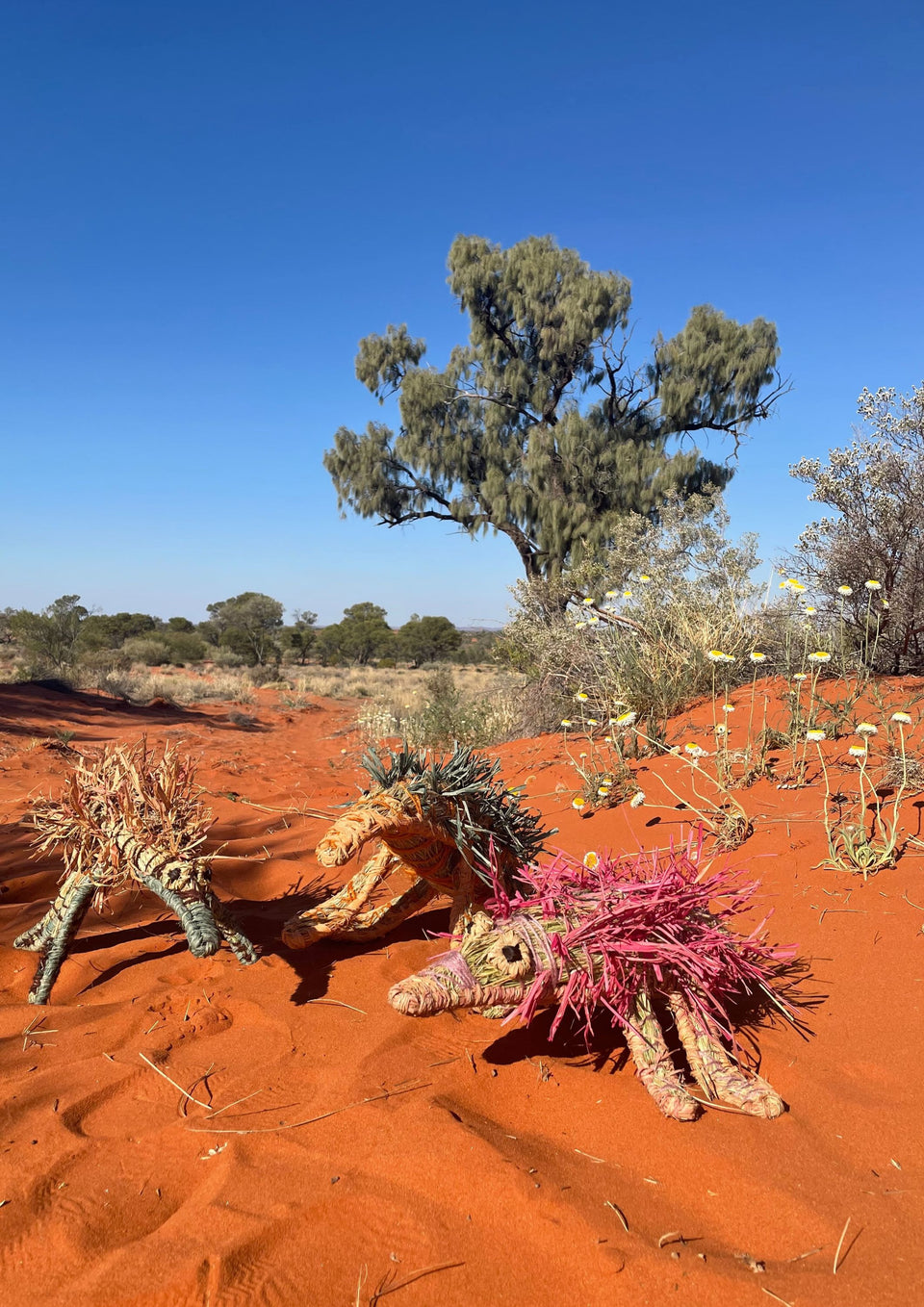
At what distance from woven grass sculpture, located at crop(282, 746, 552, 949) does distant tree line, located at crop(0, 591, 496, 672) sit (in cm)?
2491

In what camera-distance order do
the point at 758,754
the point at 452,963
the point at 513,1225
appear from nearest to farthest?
the point at 513,1225, the point at 452,963, the point at 758,754

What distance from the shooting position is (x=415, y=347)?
1862 cm

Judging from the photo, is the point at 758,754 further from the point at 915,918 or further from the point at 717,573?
the point at 717,573

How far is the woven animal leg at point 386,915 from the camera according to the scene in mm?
2758

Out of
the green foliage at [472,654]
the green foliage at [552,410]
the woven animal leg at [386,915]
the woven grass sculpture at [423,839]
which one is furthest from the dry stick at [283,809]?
the green foliage at [472,654]

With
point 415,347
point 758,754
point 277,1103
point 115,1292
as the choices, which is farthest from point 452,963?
point 415,347

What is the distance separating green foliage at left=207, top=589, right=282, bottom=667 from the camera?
32188 millimetres

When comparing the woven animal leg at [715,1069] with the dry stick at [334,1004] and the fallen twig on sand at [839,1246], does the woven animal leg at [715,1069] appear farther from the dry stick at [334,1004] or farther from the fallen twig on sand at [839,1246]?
the dry stick at [334,1004]

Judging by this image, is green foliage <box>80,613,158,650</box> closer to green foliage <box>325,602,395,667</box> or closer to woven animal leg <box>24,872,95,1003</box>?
green foliage <box>325,602,395,667</box>

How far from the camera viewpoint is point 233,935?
2.55m

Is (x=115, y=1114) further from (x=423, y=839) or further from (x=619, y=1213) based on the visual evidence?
(x=619, y=1213)

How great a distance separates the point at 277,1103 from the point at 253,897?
180 cm

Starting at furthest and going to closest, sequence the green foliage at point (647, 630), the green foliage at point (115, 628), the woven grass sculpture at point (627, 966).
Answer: the green foliage at point (115, 628) < the green foliage at point (647, 630) < the woven grass sculpture at point (627, 966)

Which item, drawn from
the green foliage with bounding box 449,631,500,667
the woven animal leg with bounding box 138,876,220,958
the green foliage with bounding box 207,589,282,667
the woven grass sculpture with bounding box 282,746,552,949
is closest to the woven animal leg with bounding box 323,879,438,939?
the woven grass sculpture with bounding box 282,746,552,949
